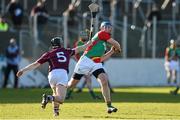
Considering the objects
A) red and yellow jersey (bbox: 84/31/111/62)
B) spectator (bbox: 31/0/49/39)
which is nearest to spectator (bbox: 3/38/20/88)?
spectator (bbox: 31/0/49/39)

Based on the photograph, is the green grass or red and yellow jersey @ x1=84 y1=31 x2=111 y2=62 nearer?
the green grass

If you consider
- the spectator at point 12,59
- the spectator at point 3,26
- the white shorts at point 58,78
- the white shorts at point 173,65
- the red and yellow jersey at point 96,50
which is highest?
the red and yellow jersey at point 96,50

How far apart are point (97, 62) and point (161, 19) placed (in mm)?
19904

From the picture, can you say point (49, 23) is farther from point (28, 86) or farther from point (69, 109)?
point (69, 109)

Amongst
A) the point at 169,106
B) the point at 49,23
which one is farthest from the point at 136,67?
the point at 169,106

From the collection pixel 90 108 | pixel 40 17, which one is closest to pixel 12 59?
pixel 40 17

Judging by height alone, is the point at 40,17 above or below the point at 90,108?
above

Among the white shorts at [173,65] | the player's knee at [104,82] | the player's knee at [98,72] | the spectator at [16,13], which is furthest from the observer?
the white shorts at [173,65]

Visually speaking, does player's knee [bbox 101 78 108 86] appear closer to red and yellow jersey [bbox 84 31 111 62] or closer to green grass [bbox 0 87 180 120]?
green grass [bbox 0 87 180 120]

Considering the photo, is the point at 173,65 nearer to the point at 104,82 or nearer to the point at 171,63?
the point at 171,63

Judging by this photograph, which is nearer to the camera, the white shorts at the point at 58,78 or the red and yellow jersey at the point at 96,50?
the white shorts at the point at 58,78

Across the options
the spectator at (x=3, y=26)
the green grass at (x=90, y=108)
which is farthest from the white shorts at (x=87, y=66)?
the spectator at (x=3, y=26)

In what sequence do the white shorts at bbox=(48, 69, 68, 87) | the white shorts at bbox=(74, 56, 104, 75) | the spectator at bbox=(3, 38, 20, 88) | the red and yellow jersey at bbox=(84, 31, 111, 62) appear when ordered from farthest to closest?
the spectator at bbox=(3, 38, 20, 88), the red and yellow jersey at bbox=(84, 31, 111, 62), the white shorts at bbox=(74, 56, 104, 75), the white shorts at bbox=(48, 69, 68, 87)

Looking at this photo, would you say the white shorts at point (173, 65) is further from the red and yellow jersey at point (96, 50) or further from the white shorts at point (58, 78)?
the white shorts at point (58, 78)
